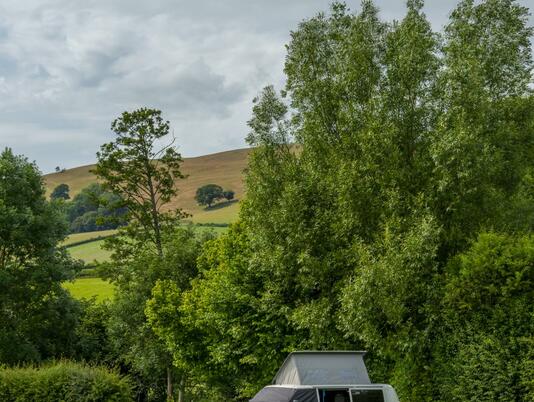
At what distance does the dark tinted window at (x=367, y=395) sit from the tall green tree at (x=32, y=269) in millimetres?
29212

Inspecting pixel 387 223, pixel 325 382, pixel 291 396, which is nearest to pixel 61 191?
pixel 387 223

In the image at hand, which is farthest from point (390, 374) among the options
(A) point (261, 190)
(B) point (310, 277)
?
(A) point (261, 190)

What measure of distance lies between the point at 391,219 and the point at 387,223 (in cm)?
23

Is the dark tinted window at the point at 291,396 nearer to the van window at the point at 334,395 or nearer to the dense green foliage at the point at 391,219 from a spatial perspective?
the van window at the point at 334,395

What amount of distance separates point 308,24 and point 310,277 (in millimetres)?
12576

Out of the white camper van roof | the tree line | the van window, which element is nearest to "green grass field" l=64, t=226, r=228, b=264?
the tree line

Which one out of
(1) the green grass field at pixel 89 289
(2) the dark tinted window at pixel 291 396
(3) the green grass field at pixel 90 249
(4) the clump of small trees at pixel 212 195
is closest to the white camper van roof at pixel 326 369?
(2) the dark tinted window at pixel 291 396

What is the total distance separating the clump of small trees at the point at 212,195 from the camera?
113m

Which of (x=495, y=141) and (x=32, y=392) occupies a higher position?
(x=495, y=141)

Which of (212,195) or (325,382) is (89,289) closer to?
(212,195)

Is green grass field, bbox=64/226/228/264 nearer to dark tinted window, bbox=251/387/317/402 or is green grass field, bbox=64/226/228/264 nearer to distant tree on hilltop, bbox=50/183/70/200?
distant tree on hilltop, bbox=50/183/70/200

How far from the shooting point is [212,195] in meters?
113

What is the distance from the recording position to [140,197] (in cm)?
5456

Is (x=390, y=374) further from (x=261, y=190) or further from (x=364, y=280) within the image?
(x=261, y=190)
